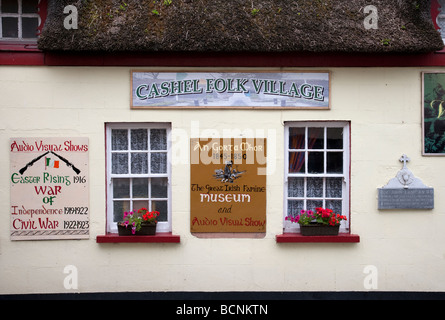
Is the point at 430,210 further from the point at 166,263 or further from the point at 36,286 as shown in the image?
the point at 36,286

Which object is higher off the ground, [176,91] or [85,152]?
[176,91]

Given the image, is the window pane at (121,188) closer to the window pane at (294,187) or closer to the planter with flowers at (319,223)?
the window pane at (294,187)

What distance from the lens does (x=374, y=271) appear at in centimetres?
636

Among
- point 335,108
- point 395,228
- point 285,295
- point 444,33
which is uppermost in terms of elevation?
point 444,33

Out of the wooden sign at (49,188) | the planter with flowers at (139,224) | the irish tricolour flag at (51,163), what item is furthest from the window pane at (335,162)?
the irish tricolour flag at (51,163)

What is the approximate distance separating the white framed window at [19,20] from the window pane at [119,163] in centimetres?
214

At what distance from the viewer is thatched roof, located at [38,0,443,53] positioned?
19.4ft

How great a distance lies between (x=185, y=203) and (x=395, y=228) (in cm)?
311

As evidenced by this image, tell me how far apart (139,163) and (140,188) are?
1.24 ft

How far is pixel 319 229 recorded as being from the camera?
630 cm

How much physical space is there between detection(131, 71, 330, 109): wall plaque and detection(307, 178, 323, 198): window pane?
1.12 meters

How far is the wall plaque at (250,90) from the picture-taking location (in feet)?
20.6

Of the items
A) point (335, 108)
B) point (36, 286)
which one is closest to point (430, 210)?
point (335, 108)

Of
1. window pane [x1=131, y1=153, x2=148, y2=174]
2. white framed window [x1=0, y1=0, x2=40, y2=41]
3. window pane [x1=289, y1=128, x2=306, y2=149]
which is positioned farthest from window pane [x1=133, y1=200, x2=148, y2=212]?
white framed window [x1=0, y1=0, x2=40, y2=41]
